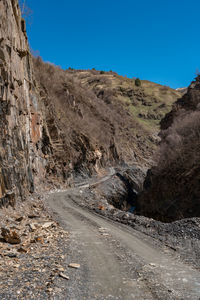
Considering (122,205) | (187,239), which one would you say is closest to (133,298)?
(187,239)

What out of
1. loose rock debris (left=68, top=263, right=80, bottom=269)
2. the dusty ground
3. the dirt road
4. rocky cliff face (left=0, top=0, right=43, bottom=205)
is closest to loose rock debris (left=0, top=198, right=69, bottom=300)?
the dusty ground

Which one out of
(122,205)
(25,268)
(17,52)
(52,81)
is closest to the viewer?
(25,268)

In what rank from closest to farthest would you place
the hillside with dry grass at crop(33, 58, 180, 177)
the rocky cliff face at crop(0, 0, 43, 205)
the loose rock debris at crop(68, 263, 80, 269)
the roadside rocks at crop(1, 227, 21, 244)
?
the loose rock debris at crop(68, 263, 80, 269) → the roadside rocks at crop(1, 227, 21, 244) → the rocky cliff face at crop(0, 0, 43, 205) → the hillside with dry grass at crop(33, 58, 180, 177)

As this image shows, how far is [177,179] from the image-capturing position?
27078 millimetres

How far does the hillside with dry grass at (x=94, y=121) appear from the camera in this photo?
41.9 m

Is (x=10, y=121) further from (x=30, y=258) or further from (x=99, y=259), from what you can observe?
(x=99, y=259)

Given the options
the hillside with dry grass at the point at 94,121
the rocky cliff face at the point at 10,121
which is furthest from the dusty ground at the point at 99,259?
the hillside with dry grass at the point at 94,121

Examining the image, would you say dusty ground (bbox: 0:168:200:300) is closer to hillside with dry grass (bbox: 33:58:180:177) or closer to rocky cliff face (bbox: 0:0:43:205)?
rocky cliff face (bbox: 0:0:43:205)

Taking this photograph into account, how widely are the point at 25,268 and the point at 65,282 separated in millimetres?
1460

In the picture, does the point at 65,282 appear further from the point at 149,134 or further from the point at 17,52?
the point at 149,134

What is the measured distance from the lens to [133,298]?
5570 millimetres

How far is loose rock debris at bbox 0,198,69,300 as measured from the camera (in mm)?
5559

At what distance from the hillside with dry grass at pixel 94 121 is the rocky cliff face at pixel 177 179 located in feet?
51.1

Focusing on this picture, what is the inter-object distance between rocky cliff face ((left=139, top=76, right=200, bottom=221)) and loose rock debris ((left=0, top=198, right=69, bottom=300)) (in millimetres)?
15862
